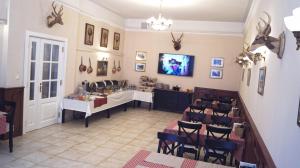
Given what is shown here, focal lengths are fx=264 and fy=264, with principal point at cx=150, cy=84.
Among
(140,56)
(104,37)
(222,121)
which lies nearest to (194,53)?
(140,56)

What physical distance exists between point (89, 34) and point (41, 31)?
2.09 m

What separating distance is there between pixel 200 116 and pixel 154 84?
4.58m

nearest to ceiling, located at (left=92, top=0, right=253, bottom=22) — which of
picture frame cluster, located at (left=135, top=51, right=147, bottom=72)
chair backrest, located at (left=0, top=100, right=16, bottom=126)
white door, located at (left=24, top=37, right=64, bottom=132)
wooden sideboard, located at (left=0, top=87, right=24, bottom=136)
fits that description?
picture frame cluster, located at (left=135, top=51, right=147, bottom=72)

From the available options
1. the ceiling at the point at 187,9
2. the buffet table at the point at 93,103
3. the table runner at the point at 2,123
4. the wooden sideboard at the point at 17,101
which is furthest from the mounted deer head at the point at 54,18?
the table runner at the point at 2,123

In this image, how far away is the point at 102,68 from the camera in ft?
29.0

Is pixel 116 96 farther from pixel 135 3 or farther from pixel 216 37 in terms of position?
pixel 216 37

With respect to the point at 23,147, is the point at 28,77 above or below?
above

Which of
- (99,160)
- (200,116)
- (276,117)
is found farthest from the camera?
(200,116)

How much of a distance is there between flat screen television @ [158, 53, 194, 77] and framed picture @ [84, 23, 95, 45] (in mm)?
3061

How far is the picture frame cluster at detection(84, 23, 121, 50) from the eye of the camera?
7.69 meters

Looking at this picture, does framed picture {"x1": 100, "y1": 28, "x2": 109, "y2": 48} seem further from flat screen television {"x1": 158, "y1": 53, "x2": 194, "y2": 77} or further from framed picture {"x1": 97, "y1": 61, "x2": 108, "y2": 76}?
flat screen television {"x1": 158, "y1": 53, "x2": 194, "y2": 77}

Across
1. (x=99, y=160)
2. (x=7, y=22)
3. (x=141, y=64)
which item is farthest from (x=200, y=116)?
(x=141, y=64)

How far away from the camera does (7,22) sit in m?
4.97

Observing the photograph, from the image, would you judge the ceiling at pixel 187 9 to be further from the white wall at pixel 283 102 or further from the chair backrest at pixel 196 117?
the white wall at pixel 283 102
